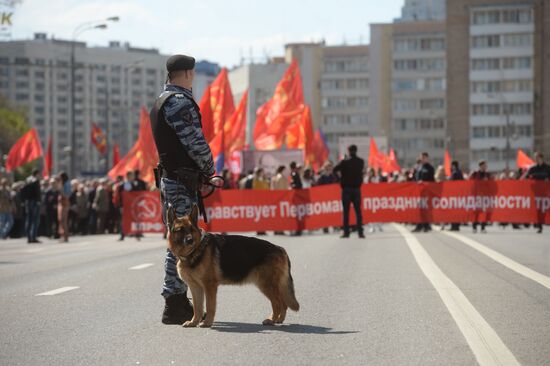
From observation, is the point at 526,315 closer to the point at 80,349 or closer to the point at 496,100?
the point at 80,349

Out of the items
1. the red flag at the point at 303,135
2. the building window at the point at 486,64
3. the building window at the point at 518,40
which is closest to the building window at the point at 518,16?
the building window at the point at 518,40

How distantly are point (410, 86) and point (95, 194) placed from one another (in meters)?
140

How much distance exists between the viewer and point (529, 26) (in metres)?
143

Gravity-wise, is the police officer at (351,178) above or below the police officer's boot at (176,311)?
above

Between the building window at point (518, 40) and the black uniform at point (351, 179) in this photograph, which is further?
the building window at point (518, 40)

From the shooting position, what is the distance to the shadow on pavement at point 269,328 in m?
10.3

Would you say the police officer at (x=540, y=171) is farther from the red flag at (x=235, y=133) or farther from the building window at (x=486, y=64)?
the building window at (x=486, y=64)

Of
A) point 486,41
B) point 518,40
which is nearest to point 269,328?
point 518,40

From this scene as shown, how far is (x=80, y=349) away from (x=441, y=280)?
6960mm

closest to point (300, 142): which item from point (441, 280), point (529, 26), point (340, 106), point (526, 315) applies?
point (441, 280)

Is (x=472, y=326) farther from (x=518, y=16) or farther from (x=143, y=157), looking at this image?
(x=518, y=16)

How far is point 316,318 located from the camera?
11367 millimetres

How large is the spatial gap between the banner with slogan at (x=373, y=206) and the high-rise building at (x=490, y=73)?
108 metres

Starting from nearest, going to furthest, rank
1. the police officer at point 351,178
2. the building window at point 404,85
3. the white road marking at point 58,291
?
the white road marking at point 58,291, the police officer at point 351,178, the building window at point 404,85
